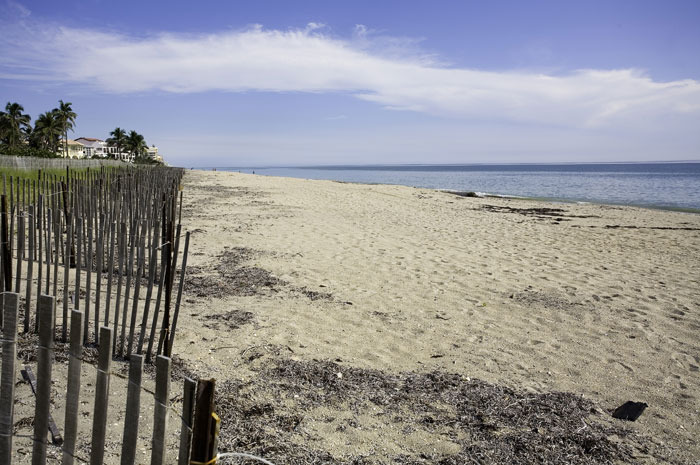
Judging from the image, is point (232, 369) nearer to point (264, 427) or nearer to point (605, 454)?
point (264, 427)

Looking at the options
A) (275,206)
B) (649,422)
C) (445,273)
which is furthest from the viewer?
(275,206)

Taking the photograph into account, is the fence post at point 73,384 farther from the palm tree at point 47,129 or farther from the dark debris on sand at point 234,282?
the palm tree at point 47,129

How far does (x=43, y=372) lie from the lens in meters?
1.81

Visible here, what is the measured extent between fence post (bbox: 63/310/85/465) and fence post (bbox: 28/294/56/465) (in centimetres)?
7

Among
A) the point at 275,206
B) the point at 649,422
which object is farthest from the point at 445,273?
the point at 275,206

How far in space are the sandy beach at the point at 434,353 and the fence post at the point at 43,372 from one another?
1.70 ft

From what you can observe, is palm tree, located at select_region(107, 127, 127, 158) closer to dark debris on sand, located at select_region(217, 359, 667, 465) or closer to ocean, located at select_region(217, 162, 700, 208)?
ocean, located at select_region(217, 162, 700, 208)

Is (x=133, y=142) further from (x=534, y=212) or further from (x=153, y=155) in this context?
(x=534, y=212)

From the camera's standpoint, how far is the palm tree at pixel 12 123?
48156 millimetres

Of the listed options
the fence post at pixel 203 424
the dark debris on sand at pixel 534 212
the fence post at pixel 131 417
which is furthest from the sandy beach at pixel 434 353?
the dark debris on sand at pixel 534 212

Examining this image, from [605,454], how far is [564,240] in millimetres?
8450

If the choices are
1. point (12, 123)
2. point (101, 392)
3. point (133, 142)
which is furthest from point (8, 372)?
point (133, 142)

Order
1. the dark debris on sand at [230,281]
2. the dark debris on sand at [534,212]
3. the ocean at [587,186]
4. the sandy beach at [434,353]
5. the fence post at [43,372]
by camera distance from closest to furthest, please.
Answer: the fence post at [43,372] < the sandy beach at [434,353] < the dark debris on sand at [230,281] < the dark debris on sand at [534,212] < the ocean at [587,186]

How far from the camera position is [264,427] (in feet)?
8.86
